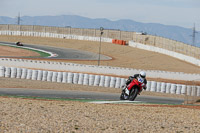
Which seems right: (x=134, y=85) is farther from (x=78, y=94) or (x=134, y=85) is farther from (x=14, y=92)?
(x=14, y=92)

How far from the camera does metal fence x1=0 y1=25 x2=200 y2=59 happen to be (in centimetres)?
5723

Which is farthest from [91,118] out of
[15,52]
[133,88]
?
[15,52]

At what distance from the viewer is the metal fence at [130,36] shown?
57.2 meters

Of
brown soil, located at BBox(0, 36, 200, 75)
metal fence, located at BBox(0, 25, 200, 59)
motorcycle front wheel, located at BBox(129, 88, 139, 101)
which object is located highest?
metal fence, located at BBox(0, 25, 200, 59)

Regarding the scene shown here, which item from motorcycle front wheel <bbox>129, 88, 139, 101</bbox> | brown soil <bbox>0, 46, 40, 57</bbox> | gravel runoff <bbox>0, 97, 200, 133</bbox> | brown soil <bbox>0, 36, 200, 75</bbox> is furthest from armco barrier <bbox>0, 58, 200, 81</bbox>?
gravel runoff <bbox>0, 97, 200, 133</bbox>

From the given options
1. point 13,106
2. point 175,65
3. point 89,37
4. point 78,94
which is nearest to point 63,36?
point 89,37

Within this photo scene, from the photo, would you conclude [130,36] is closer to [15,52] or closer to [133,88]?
[15,52]

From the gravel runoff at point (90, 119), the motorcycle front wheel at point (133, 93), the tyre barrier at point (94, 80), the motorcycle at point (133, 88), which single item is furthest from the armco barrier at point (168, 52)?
the gravel runoff at point (90, 119)

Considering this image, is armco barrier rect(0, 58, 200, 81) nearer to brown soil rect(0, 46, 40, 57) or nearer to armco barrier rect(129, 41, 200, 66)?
armco barrier rect(129, 41, 200, 66)

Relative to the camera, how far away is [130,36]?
8019 cm

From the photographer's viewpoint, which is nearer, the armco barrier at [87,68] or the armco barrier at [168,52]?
the armco barrier at [87,68]

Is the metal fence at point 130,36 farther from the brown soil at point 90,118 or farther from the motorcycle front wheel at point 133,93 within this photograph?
the brown soil at point 90,118

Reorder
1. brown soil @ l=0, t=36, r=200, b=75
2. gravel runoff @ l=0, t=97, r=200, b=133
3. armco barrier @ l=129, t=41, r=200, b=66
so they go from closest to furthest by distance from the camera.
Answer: gravel runoff @ l=0, t=97, r=200, b=133, brown soil @ l=0, t=36, r=200, b=75, armco barrier @ l=129, t=41, r=200, b=66

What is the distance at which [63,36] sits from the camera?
8694 centimetres
